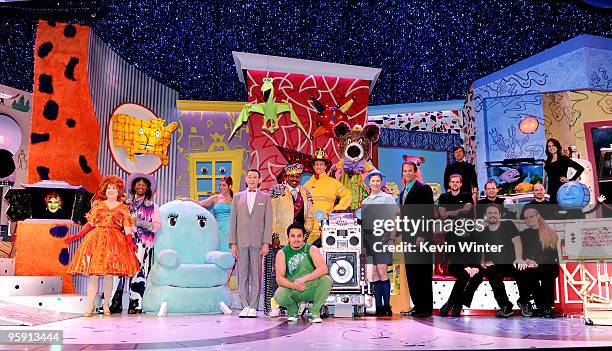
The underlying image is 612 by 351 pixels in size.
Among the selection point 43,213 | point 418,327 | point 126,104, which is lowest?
point 418,327

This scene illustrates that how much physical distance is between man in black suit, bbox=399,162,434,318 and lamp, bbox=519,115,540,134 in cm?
349

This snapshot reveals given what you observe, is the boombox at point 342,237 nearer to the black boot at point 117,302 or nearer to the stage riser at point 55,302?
the black boot at point 117,302

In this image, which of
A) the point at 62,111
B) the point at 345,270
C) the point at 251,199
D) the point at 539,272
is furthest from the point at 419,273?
the point at 62,111

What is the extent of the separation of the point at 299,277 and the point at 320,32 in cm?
441

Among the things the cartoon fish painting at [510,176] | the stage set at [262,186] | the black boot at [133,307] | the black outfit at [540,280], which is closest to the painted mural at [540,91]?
the stage set at [262,186]

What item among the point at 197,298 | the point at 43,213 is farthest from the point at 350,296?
the point at 43,213

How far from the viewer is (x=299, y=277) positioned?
15.7 feet

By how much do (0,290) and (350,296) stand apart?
3.38 metres

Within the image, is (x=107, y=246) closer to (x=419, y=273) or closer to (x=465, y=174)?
(x=419, y=273)

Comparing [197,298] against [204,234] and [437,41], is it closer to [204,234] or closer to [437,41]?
[204,234]

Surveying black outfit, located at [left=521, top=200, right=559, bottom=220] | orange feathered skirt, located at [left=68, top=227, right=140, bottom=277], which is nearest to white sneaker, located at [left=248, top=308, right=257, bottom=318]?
orange feathered skirt, located at [left=68, top=227, right=140, bottom=277]

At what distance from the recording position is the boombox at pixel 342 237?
543 centimetres

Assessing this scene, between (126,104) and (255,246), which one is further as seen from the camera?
(126,104)

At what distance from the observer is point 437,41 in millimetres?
8328
